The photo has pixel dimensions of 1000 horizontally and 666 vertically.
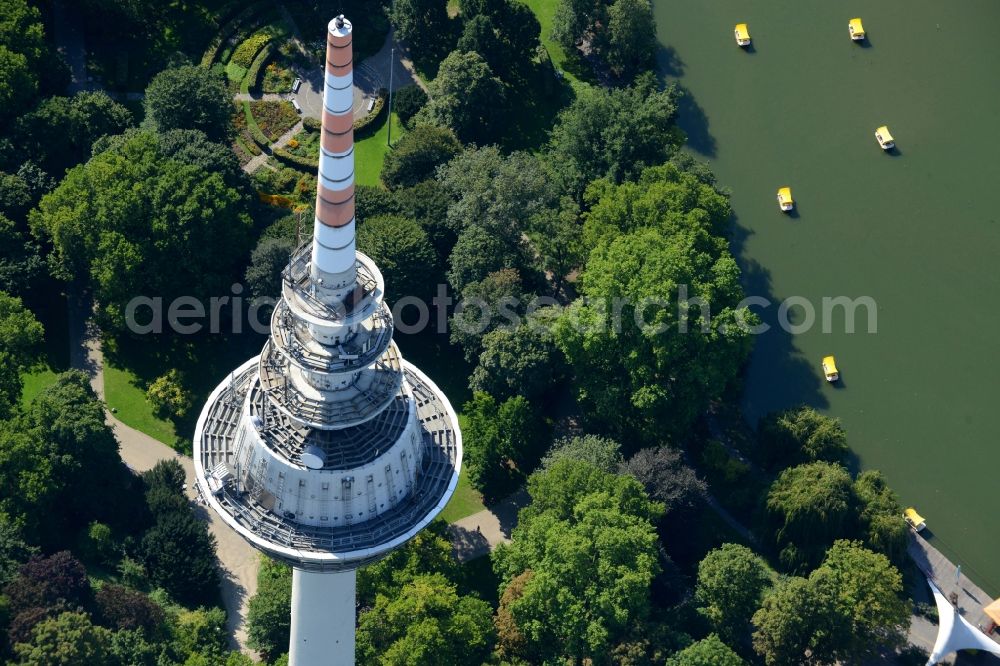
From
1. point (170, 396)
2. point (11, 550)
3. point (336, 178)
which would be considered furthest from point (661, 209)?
point (11, 550)

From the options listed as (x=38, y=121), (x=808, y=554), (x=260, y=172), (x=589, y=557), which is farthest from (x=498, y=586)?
(x=38, y=121)

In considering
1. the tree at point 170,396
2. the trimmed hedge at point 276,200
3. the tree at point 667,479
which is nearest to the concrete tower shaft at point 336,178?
the tree at point 667,479

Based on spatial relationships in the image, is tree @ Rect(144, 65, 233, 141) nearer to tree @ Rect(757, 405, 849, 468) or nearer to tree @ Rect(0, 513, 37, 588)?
tree @ Rect(0, 513, 37, 588)

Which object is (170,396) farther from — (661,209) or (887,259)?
(887,259)

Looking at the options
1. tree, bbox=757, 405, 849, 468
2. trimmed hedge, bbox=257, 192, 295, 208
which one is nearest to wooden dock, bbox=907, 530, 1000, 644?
tree, bbox=757, 405, 849, 468

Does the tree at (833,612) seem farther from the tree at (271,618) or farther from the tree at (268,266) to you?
the tree at (268,266)

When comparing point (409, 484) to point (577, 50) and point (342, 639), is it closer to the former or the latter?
point (342, 639)
